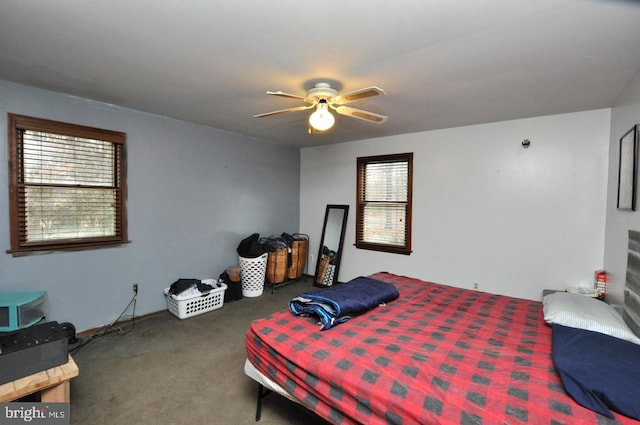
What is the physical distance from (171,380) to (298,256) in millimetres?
2823

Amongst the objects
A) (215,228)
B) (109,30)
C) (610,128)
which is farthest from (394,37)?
(215,228)

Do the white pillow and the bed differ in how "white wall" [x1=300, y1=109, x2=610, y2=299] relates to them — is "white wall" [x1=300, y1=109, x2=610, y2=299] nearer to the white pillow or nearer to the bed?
the white pillow

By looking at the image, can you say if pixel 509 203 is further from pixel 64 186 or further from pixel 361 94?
pixel 64 186

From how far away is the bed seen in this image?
1173mm

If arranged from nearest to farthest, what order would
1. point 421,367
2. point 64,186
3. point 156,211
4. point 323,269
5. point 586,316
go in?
point 421,367 → point 586,316 → point 64,186 → point 156,211 → point 323,269

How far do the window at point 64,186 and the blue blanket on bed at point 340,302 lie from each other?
7.68 ft

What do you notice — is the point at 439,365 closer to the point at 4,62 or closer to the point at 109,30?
the point at 109,30

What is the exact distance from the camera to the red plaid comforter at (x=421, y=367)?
3.85ft

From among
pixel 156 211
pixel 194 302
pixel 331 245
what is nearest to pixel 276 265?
pixel 331 245

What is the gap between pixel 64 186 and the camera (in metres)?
2.80

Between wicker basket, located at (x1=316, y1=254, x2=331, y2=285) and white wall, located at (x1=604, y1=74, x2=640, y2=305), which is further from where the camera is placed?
wicker basket, located at (x1=316, y1=254, x2=331, y2=285)

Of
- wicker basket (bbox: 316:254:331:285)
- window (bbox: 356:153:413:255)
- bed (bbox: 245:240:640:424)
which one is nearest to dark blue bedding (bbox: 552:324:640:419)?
bed (bbox: 245:240:640:424)

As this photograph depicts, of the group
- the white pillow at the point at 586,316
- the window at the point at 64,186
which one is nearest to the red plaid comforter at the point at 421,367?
the white pillow at the point at 586,316

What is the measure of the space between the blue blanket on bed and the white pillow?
3.53 ft
